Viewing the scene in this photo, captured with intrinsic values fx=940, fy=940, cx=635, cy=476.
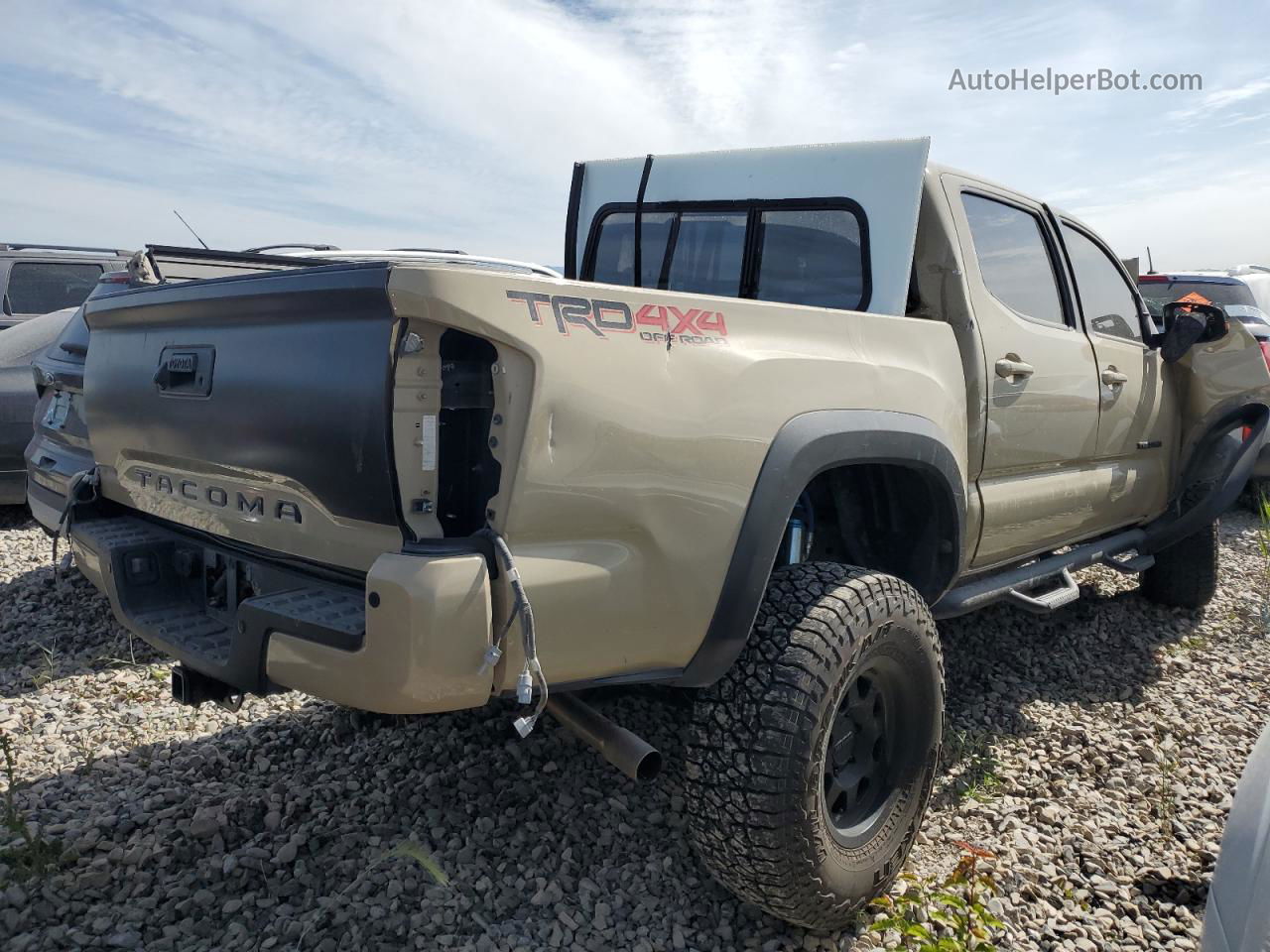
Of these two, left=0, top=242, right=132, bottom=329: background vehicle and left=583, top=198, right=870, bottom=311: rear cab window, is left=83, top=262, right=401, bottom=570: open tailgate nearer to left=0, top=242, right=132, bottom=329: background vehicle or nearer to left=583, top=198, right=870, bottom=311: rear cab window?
left=583, top=198, right=870, bottom=311: rear cab window

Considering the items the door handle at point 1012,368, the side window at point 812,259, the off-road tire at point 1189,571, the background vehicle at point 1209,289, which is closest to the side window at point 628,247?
the side window at point 812,259

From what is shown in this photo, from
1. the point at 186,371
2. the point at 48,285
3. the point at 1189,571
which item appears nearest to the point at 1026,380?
the point at 1189,571

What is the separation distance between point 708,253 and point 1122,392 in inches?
74.7

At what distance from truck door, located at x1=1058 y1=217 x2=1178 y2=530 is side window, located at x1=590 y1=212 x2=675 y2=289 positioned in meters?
1.62

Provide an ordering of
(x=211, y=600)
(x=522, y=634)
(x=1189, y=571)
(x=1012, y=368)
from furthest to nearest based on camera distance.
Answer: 1. (x=1189, y=571)
2. (x=1012, y=368)
3. (x=211, y=600)
4. (x=522, y=634)

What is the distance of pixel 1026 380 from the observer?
10.5ft

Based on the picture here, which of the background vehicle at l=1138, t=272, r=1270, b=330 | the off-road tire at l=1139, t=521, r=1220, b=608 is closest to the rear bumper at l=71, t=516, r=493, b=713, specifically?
the off-road tire at l=1139, t=521, r=1220, b=608

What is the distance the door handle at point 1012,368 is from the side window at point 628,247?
1302mm

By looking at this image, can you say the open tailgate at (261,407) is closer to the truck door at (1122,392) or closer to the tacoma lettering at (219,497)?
the tacoma lettering at (219,497)

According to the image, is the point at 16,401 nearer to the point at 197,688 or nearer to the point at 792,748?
the point at 197,688

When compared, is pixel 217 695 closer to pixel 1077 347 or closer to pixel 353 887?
pixel 353 887

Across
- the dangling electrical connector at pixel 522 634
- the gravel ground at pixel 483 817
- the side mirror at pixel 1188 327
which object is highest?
the side mirror at pixel 1188 327

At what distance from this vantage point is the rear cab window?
301 centimetres

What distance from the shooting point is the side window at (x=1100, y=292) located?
3.86 m
